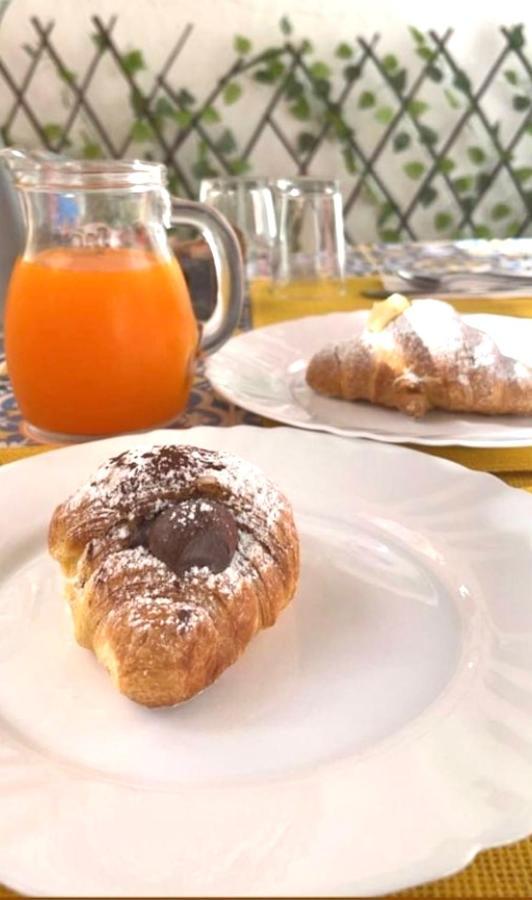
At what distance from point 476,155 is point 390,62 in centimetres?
46

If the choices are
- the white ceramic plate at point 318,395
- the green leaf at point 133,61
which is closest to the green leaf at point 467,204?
the green leaf at point 133,61

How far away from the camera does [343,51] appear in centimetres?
291

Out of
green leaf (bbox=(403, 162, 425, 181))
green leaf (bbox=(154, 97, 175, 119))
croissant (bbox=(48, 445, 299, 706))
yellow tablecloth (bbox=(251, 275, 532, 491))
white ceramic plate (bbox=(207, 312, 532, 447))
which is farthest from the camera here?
green leaf (bbox=(403, 162, 425, 181))

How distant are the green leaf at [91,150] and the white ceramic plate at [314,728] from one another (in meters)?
2.58

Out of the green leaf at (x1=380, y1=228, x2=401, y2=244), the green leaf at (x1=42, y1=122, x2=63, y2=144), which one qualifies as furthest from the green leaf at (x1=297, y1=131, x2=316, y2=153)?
the green leaf at (x1=42, y1=122, x2=63, y2=144)

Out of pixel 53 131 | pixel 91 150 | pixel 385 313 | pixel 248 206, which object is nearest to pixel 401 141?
pixel 91 150

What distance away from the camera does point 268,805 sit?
0.39 m

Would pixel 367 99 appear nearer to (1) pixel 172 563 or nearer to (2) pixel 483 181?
(2) pixel 483 181

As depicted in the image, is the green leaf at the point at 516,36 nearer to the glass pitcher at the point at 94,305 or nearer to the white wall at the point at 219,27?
the white wall at the point at 219,27

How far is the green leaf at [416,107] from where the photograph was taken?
301cm

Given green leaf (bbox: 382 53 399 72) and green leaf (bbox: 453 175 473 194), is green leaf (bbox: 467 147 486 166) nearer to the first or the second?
green leaf (bbox: 453 175 473 194)

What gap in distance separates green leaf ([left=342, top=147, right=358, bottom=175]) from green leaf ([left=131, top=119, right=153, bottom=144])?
26.7 inches

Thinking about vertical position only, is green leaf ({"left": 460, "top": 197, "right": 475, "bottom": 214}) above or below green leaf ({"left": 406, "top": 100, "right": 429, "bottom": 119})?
below

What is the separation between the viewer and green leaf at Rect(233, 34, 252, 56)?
2.89 metres
